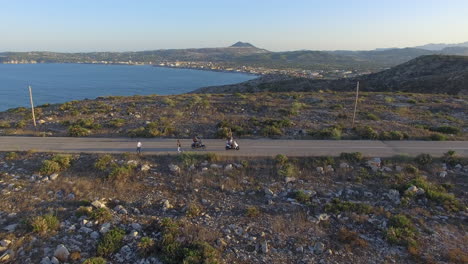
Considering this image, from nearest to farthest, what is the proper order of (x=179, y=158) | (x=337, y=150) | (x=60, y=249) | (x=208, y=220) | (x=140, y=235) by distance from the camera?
(x=60, y=249), (x=140, y=235), (x=208, y=220), (x=179, y=158), (x=337, y=150)

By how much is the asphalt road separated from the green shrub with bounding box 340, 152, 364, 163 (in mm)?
653

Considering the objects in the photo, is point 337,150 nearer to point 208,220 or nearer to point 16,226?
point 208,220

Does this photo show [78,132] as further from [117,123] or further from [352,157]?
[352,157]

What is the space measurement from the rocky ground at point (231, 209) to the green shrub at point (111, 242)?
0.10 feet

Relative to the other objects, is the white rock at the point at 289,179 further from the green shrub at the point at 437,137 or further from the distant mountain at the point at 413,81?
the distant mountain at the point at 413,81

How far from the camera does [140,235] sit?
998 centimetres

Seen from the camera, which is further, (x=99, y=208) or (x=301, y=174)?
(x=301, y=174)

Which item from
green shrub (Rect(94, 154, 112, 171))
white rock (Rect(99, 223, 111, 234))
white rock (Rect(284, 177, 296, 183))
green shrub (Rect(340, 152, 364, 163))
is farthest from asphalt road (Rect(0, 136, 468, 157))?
white rock (Rect(99, 223, 111, 234))

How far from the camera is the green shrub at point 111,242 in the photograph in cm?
910

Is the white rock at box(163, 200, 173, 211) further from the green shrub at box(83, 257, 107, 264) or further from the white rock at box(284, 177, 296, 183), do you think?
the white rock at box(284, 177, 296, 183)

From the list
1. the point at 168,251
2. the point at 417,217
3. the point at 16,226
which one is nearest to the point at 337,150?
the point at 417,217

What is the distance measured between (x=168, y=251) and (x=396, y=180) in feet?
34.8

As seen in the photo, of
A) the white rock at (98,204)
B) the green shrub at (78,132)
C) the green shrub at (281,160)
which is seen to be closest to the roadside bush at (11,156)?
the green shrub at (78,132)

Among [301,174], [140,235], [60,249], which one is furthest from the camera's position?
[301,174]
